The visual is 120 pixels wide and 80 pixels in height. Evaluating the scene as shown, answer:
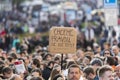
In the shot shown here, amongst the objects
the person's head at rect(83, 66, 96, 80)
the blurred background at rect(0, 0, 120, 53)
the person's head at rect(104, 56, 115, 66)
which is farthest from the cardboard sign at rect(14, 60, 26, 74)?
the blurred background at rect(0, 0, 120, 53)

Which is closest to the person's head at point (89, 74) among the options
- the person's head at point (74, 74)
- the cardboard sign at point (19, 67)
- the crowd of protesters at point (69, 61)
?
the crowd of protesters at point (69, 61)

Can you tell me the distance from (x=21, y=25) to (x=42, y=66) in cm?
4320

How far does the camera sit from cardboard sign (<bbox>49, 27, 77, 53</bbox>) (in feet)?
60.6

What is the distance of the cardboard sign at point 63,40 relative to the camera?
18.5 m

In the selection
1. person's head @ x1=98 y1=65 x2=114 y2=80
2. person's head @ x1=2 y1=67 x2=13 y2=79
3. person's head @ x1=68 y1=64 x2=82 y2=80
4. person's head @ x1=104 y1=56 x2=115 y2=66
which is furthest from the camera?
person's head @ x1=104 y1=56 x2=115 y2=66

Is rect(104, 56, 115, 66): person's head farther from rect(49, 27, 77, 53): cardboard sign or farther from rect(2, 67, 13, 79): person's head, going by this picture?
rect(2, 67, 13, 79): person's head

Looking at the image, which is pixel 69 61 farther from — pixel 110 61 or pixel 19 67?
pixel 19 67

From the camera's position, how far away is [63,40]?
18750mm

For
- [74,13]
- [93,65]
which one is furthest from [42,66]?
[74,13]

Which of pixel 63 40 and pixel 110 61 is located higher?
pixel 63 40

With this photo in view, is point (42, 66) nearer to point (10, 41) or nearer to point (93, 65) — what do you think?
point (93, 65)

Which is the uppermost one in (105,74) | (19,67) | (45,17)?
(105,74)

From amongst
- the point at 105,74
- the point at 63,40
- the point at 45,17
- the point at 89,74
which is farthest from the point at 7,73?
the point at 45,17

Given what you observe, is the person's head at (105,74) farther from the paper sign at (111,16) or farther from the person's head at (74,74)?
the paper sign at (111,16)
